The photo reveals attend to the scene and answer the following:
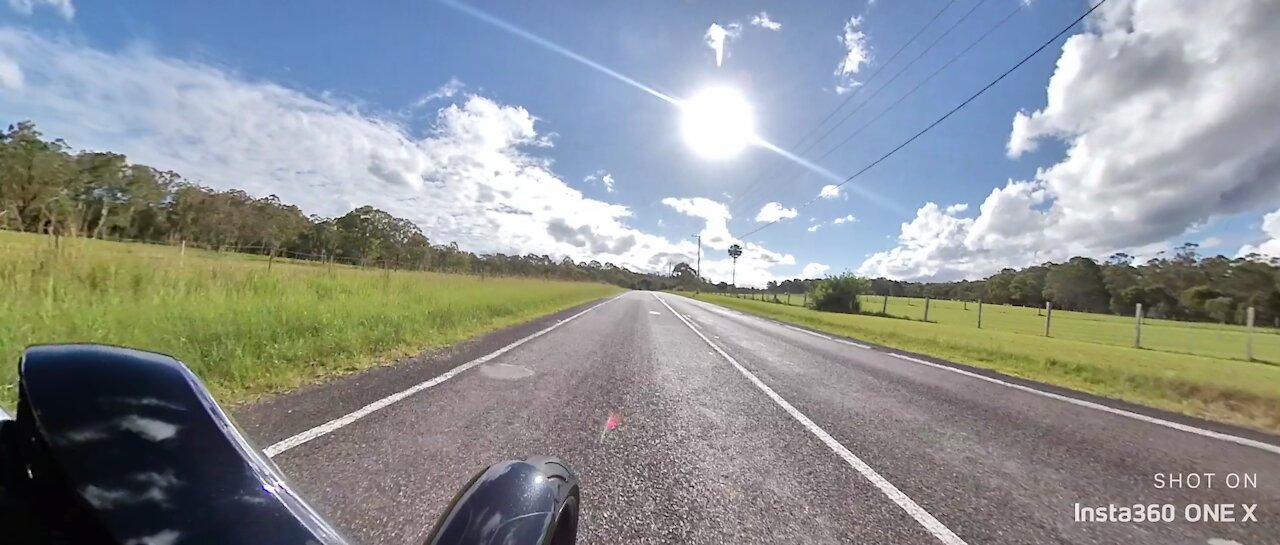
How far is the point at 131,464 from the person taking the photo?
84cm

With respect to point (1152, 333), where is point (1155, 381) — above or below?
below

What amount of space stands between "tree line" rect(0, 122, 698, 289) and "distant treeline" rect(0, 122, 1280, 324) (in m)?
0.05

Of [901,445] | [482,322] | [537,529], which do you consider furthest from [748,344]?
[537,529]

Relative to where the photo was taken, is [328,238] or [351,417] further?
[328,238]

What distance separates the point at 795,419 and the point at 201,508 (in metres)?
4.77

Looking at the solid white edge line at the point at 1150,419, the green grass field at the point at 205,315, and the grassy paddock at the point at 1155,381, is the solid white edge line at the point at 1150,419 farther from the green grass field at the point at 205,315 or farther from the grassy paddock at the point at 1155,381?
the green grass field at the point at 205,315

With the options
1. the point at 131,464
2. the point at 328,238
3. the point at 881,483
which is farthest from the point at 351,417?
the point at 328,238

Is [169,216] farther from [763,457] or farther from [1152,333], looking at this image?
[1152,333]

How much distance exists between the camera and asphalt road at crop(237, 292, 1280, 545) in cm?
272

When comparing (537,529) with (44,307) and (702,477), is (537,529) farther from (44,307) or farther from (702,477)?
(44,307)

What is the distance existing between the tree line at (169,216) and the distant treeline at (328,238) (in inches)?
2.0

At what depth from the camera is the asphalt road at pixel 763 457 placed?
2.72 m

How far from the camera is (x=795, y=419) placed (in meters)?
4.94

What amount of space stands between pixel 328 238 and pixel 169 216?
39.2 metres
